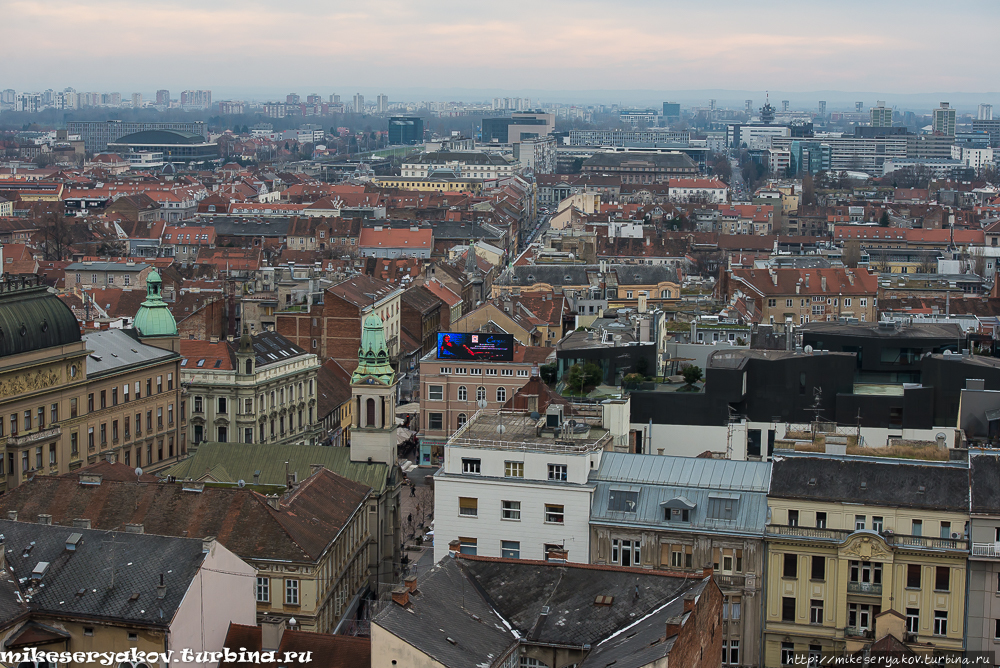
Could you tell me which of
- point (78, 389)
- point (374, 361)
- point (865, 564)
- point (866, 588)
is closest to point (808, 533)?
point (865, 564)

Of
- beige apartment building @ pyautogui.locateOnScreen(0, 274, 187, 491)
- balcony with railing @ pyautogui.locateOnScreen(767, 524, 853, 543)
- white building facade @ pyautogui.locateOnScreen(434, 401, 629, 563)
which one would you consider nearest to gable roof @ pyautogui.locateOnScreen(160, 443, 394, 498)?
beige apartment building @ pyautogui.locateOnScreen(0, 274, 187, 491)

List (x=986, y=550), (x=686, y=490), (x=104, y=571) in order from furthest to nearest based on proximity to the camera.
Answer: (x=686, y=490) < (x=986, y=550) < (x=104, y=571)

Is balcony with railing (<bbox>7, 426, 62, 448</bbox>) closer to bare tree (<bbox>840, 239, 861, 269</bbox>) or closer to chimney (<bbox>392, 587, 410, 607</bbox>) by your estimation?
chimney (<bbox>392, 587, 410, 607</bbox>)

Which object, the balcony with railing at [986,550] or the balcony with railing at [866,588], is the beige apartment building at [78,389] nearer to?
the balcony with railing at [866,588]

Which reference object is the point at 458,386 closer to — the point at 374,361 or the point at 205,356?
the point at 205,356

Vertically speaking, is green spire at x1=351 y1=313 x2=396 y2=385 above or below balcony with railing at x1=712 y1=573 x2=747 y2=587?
above

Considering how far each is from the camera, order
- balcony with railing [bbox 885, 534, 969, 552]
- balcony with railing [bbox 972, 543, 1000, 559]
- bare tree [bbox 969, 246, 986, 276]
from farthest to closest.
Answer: bare tree [bbox 969, 246, 986, 276]
balcony with railing [bbox 885, 534, 969, 552]
balcony with railing [bbox 972, 543, 1000, 559]
